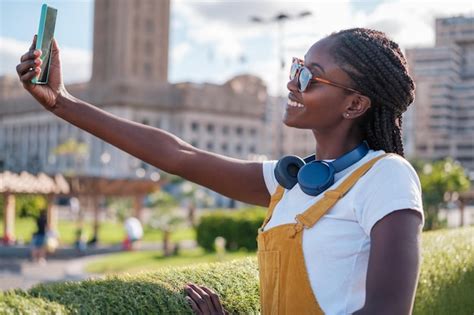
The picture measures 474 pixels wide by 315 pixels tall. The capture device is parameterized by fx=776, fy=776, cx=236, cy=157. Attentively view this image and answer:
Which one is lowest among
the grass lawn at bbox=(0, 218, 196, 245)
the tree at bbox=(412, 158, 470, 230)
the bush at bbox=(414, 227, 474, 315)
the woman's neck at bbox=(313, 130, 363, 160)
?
the grass lawn at bbox=(0, 218, 196, 245)

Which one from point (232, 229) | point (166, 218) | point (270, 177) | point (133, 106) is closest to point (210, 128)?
point (133, 106)

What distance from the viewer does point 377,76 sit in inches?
84.7

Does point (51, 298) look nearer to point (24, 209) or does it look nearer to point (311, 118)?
point (311, 118)

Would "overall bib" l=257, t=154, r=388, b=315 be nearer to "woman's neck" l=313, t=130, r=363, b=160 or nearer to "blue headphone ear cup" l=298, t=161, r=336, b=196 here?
"blue headphone ear cup" l=298, t=161, r=336, b=196

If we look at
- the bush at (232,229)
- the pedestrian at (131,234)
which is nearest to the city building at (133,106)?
the pedestrian at (131,234)

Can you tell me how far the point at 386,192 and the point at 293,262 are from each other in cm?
34

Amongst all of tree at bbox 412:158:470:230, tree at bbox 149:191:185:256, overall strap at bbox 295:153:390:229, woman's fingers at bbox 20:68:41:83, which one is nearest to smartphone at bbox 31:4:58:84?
woman's fingers at bbox 20:68:41:83

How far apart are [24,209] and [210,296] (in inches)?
1720

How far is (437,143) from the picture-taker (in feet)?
357

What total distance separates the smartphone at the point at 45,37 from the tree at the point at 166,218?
22.3 metres

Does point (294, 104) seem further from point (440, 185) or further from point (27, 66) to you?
point (440, 185)

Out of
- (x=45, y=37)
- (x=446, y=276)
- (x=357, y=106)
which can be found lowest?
(x=446, y=276)

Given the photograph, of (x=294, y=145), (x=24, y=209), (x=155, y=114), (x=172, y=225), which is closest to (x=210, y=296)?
(x=172, y=225)

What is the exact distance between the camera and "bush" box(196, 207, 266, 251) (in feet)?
79.0
